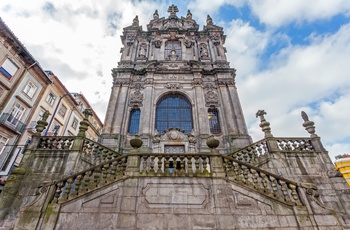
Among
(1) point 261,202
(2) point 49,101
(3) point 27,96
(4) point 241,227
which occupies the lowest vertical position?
(4) point 241,227

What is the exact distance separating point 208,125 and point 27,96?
19879mm

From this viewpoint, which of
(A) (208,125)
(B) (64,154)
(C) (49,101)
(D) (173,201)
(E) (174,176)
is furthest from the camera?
(C) (49,101)

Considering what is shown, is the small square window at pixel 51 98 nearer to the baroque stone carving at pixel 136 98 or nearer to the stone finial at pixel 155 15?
the baroque stone carving at pixel 136 98

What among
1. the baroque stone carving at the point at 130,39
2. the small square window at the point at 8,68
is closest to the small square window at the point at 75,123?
the small square window at the point at 8,68

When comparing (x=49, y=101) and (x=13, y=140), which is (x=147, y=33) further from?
(x=13, y=140)

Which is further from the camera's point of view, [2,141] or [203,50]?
[203,50]

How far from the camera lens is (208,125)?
13547 mm

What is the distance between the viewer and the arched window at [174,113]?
1399 centimetres

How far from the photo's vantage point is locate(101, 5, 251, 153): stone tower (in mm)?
12742

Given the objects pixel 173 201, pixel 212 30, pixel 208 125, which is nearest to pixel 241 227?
pixel 173 201

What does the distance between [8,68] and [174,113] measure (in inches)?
668

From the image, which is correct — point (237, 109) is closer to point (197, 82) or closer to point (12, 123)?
point (197, 82)

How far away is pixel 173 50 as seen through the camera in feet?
61.5

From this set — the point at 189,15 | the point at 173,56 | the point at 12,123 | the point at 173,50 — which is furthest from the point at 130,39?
the point at 12,123
